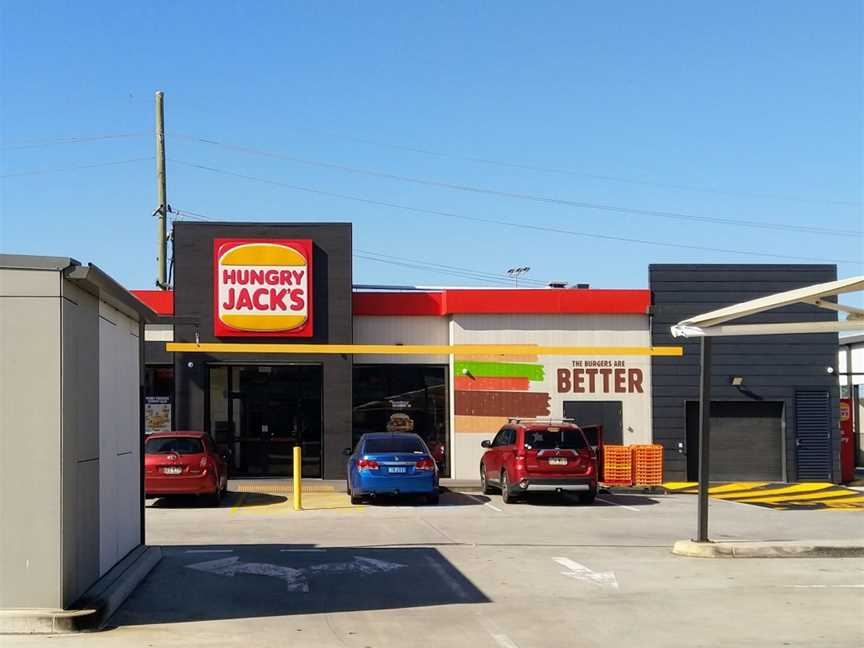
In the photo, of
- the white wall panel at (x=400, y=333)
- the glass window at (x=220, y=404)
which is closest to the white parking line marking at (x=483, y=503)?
the white wall panel at (x=400, y=333)

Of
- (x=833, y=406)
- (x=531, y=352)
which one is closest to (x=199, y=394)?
(x=531, y=352)

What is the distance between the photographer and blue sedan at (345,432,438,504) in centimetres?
2112

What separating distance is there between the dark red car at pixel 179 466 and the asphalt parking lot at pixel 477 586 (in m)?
1.37

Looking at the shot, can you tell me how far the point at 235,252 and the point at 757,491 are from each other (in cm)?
1406

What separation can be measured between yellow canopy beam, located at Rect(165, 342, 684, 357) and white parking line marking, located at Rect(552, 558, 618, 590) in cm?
1387

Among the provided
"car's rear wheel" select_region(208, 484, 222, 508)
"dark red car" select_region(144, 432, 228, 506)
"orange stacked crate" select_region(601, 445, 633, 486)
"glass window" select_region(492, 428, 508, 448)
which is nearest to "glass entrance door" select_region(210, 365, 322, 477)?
"car's rear wheel" select_region(208, 484, 222, 508)

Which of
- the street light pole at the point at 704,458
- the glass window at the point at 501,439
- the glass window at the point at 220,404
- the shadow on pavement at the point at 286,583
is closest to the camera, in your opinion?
the shadow on pavement at the point at 286,583

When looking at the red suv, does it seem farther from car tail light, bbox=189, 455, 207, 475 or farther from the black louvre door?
the black louvre door

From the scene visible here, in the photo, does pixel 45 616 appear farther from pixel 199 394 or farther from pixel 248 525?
pixel 199 394

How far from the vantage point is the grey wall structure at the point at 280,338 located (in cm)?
2706

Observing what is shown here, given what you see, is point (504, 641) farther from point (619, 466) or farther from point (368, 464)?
point (619, 466)

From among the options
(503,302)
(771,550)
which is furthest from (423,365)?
(771,550)

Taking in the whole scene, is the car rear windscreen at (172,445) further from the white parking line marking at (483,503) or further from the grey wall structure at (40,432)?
the grey wall structure at (40,432)

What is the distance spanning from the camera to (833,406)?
28.8 m
